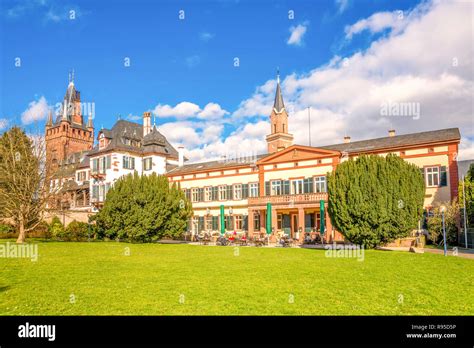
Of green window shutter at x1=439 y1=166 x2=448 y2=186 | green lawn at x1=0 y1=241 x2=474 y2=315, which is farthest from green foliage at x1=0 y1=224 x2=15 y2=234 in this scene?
green window shutter at x1=439 y1=166 x2=448 y2=186

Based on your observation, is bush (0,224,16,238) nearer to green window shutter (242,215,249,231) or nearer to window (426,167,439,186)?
green window shutter (242,215,249,231)

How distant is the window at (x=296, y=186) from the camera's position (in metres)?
33.0

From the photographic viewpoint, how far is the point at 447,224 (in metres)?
24.8

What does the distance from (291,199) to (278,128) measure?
24118 millimetres

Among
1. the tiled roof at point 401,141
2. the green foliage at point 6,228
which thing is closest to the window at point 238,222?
the tiled roof at point 401,141

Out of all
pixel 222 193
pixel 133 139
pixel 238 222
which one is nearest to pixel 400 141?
pixel 238 222

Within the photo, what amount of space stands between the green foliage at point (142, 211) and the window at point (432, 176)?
1850 cm

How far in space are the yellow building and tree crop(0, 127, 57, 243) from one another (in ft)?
46.5

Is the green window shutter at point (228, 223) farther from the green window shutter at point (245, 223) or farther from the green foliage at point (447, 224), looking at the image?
the green foliage at point (447, 224)

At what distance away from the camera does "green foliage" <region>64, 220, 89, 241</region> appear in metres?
31.9

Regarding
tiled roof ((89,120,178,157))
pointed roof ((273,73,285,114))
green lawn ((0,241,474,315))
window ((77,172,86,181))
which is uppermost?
pointed roof ((273,73,285,114))

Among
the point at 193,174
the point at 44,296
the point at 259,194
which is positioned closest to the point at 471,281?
the point at 44,296

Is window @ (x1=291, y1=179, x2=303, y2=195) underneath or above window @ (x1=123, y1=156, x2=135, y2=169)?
Result: underneath
